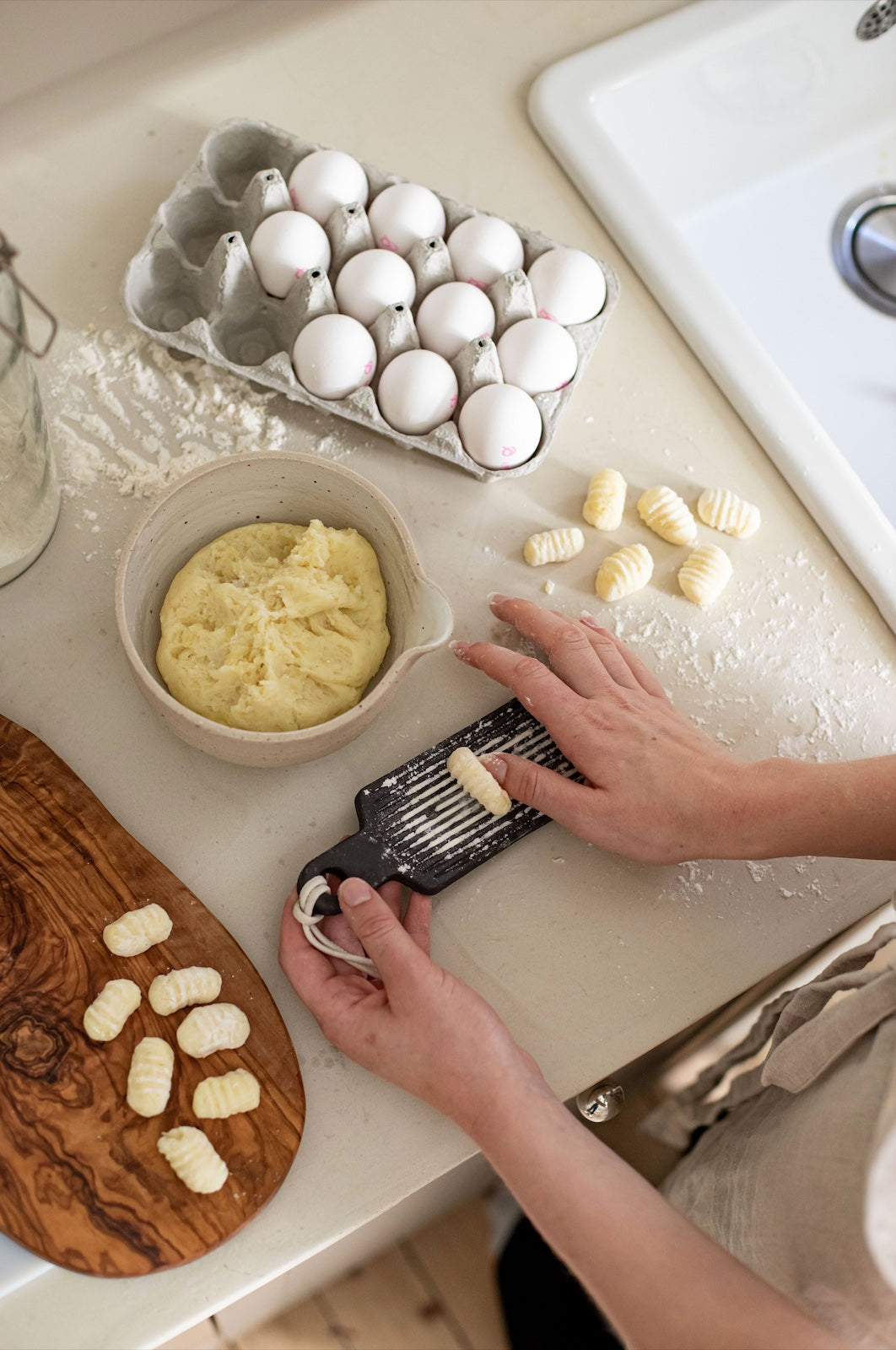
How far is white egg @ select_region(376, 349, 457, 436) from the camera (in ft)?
2.82

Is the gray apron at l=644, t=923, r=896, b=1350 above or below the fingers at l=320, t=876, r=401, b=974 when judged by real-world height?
below

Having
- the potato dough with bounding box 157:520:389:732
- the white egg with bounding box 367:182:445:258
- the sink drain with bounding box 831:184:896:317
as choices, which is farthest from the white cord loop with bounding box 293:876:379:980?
the sink drain with bounding box 831:184:896:317

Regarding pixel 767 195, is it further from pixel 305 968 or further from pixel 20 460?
pixel 305 968

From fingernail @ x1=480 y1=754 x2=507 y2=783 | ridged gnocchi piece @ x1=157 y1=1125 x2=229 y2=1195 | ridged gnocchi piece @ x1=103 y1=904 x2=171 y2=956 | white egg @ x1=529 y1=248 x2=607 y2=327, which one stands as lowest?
ridged gnocchi piece @ x1=157 y1=1125 x2=229 y2=1195

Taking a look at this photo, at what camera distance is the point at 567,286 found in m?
0.91

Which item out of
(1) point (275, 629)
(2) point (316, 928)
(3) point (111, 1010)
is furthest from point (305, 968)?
(1) point (275, 629)

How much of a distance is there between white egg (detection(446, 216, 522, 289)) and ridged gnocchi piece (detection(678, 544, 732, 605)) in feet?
1.08

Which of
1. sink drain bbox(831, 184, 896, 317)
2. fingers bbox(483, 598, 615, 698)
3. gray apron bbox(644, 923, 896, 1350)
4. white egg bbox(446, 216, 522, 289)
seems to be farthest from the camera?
sink drain bbox(831, 184, 896, 317)

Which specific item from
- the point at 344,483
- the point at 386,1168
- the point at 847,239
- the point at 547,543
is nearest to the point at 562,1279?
the point at 386,1168

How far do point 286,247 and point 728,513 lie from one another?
0.48 meters

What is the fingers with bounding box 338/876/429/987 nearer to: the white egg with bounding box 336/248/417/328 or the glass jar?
the glass jar

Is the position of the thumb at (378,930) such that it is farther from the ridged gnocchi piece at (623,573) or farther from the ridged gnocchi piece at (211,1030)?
the ridged gnocchi piece at (623,573)

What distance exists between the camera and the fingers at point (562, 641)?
2.66ft

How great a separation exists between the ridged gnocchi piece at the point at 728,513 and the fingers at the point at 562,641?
189 mm
